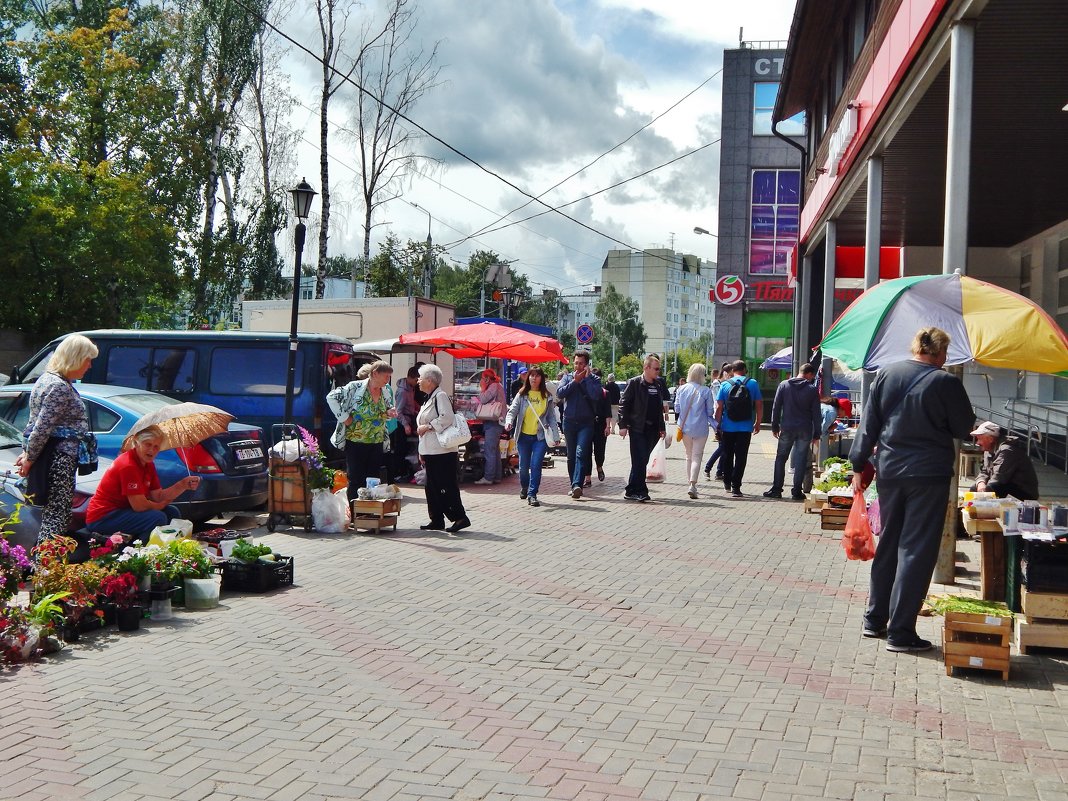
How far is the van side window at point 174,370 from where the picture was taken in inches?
592

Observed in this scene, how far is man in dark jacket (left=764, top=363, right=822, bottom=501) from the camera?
14977 millimetres

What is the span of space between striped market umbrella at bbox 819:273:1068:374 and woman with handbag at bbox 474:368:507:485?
838 centimetres

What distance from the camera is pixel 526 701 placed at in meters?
5.53

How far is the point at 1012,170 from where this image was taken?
15.7 meters

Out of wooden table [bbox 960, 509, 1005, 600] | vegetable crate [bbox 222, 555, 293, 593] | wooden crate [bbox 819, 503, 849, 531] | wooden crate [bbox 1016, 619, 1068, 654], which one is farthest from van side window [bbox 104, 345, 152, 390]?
wooden crate [bbox 1016, 619, 1068, 654]

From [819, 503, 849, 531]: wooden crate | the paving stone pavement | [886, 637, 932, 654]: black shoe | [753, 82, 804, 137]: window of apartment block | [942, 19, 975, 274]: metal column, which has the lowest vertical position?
the paving stone pavement

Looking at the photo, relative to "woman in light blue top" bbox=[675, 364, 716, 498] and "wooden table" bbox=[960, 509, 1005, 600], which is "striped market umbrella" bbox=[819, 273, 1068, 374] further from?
"woman in light blue top" bbox=[675, 364, 716, 498]

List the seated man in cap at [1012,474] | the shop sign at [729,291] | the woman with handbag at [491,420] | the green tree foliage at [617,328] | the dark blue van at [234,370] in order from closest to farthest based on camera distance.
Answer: the seated man in cap at [1012,474] < the dark blue van at [234,370] < the woman with handbag at [491,420] < the shop sign at [729,291] < the green tree foliage at [617,328]

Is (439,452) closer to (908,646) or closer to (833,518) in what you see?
(833,518)

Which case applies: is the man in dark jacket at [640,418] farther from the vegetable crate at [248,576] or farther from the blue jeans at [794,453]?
the vegetable crate at [248,576]

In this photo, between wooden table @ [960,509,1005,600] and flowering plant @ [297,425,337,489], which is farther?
flowering plant @ [297,425,337,489]

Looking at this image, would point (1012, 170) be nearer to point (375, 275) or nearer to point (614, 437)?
point (614, 437)

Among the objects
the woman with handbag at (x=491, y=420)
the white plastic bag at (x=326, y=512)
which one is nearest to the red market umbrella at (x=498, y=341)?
the woman with handbag at (x=491, y=420)

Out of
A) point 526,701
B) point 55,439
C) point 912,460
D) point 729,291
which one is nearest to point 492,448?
point 55,439
